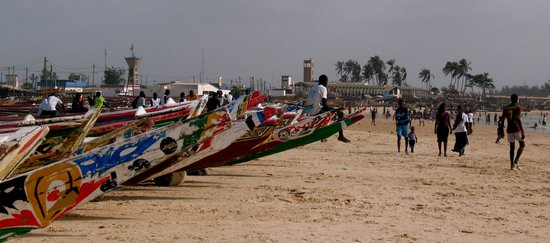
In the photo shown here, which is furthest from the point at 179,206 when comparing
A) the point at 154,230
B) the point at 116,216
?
the point at 154,230

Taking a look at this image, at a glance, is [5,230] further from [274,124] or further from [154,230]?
[274,124]

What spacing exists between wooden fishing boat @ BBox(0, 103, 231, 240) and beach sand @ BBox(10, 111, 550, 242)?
0.57 meters

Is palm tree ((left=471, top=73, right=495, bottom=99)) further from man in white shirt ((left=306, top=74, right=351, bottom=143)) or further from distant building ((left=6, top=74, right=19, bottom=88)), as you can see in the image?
man in white shirt ((left=306, top=74, right=351, bottom=143))

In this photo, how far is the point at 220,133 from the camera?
6.96 metres

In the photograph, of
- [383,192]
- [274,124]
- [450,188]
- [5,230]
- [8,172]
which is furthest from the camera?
[274,124]

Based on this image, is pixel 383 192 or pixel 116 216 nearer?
pixel 116 216

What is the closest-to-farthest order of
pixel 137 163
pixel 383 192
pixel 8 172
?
1. pixel 8 172
2. pixel 137 163
3. pixel 383 192

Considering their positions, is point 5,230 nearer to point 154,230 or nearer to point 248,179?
point 154,230

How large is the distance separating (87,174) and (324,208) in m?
3.13

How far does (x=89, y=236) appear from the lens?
19.6 ft

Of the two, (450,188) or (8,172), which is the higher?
(8,172)

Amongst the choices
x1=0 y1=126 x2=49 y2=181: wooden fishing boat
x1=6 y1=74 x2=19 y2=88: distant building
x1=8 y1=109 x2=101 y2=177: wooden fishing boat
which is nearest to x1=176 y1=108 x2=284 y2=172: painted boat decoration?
x1=8 y1=109 x2=101 y2=177: wooden fishing boat

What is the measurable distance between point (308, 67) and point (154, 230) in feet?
382

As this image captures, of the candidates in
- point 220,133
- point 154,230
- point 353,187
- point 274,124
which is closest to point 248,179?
point 274,124
